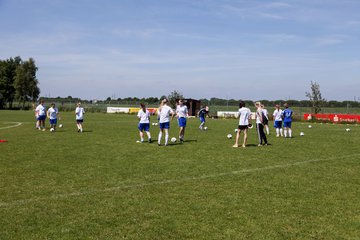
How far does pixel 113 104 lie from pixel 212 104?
28.6m

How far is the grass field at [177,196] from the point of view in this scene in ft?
19.4

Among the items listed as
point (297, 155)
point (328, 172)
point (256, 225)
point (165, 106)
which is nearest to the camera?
point (256, 225)

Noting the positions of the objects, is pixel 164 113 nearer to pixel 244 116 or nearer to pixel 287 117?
pixel 244 116

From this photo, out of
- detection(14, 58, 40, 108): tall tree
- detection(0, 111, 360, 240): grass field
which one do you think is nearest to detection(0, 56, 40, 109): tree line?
detection(14, 58, 40, 108): tall tree

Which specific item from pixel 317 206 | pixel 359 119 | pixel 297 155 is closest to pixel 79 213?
pixel 317 206

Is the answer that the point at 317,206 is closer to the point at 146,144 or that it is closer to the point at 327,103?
the point at 146,144

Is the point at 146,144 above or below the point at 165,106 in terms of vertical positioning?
below

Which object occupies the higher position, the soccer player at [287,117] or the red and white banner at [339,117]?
the soccer player at [287,117]

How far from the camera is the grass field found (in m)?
5.91

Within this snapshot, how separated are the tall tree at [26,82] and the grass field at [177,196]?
83.2m

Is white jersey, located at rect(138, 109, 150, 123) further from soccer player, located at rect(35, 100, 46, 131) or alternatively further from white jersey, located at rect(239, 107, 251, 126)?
soccer player, located at rect(35, 100, 46, 131)

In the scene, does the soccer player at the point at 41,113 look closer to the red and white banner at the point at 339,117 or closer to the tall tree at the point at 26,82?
the red and white banner at the point at 339,117

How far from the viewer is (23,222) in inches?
243

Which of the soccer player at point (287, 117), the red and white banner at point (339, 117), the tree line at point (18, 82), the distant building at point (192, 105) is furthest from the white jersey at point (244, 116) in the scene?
the tree line at point (18, 82)
